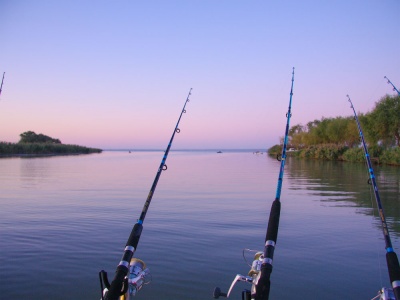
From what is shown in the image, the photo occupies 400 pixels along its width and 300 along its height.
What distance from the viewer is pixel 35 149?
63.8 m

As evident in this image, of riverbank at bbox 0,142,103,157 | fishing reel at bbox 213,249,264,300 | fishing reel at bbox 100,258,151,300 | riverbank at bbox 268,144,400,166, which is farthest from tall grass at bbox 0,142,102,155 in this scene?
fishing reel at bbox 213,249,264,300

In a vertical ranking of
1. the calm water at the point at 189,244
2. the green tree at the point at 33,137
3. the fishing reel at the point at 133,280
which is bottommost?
the calm water at the point at 189,244

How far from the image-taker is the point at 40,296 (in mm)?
5027

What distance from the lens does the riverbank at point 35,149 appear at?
2288 inches

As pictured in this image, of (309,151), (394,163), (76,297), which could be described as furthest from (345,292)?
(309,151)

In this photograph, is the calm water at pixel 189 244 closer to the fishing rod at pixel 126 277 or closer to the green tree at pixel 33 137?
the fishing rod at pixel 126 277

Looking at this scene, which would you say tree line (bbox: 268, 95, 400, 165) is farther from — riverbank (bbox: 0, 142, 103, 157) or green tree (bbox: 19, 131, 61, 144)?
green tree (bbox: 19, 131, 61, 144)

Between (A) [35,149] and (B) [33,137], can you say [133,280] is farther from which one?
(B) [33,137]

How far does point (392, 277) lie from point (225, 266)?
10.9 ft

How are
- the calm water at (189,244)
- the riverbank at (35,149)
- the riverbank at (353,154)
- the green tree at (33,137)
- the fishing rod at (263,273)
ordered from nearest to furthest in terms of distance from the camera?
the fishing rod at (263,273), the calm water at (189,244), the riverbank at (353,154), the riverbank at (35,149), the green tree at (33,137)

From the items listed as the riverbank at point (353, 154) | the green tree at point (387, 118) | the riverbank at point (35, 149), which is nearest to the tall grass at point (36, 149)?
the riverbank at point (35, 149)

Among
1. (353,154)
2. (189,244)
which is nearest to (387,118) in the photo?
(353,154)

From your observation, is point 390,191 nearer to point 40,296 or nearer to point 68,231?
point 68,231

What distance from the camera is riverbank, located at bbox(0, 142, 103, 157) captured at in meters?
58.1
